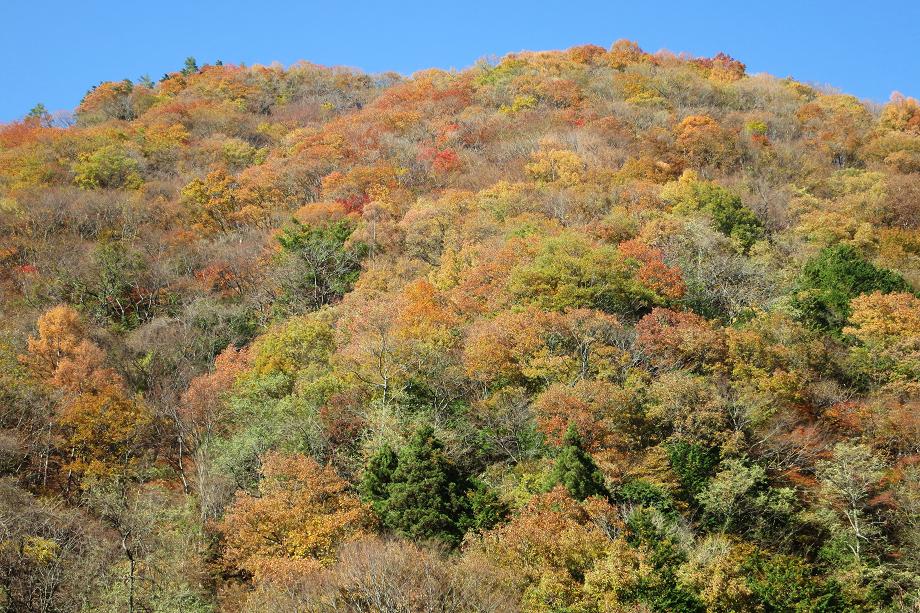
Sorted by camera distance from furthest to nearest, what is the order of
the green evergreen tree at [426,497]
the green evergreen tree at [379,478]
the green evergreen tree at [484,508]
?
1. the green evergreen tree at [379,478]
2. the green evergreen tree at [484,508]
3. the green evergreen tree at [426,497]

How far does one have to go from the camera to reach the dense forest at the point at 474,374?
25.2m

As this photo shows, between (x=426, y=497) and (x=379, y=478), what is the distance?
1.96 metres

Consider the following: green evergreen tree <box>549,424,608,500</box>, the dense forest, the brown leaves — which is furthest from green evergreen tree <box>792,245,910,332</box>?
the brown leaves

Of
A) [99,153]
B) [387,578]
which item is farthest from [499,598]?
[99,153]

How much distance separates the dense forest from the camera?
82.7ft

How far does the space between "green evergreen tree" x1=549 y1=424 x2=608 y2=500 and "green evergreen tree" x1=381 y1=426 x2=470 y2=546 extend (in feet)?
11.1

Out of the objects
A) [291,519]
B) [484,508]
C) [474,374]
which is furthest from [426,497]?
[474,374]

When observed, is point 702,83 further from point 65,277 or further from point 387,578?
point 387,578

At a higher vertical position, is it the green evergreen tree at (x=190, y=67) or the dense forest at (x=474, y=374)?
the green evergreen tree at (x=190, y=67)

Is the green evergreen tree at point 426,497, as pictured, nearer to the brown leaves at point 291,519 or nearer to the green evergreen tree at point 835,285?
the brown leaves at point 291,519

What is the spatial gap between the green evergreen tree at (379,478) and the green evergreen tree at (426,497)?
274mm

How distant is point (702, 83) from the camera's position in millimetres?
82438

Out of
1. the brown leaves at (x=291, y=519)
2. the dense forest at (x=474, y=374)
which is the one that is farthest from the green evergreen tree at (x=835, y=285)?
the brown leaves at (x=291, y=519)

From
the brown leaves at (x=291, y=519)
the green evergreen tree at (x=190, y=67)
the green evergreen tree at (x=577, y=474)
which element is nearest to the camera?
the brown leaves at (x=291, y=519)
